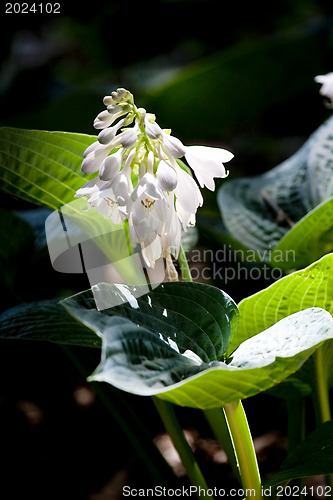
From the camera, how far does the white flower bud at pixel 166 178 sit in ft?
1.98

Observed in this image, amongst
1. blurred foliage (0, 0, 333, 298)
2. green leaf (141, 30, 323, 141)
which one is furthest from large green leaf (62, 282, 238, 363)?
green leaf (141, 30, 323, 141)

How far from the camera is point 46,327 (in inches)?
29.8

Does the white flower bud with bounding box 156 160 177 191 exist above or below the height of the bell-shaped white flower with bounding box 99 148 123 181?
below

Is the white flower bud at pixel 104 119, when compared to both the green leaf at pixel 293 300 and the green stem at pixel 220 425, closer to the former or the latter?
the green leaf at pixel 293 300

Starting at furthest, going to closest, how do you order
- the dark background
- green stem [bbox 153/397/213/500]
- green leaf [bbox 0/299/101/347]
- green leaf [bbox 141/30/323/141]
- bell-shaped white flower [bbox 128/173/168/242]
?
green leaf [bbox 141/30/323/141]
the dark background
green stem [bbox 153/397/213/500]
green leaf [bbox 0/299/101/347]
bell-shaped white flower [bbox 128/173/168/242]

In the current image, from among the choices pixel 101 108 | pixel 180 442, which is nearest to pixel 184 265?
pixel 180 442

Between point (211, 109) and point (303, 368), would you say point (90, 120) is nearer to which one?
point (211, 109)

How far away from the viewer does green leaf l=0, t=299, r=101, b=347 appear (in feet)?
2.37

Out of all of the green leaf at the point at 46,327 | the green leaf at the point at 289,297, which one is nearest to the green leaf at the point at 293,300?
the green leaf at the point at 289,297

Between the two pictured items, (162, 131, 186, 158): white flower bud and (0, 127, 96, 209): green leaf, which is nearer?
(162, 131, 186, 158): white flower bud

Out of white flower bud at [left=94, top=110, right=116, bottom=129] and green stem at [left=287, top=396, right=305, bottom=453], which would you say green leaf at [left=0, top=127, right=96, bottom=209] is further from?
green stem at [left=287, top=396, right=305, bottom=453]

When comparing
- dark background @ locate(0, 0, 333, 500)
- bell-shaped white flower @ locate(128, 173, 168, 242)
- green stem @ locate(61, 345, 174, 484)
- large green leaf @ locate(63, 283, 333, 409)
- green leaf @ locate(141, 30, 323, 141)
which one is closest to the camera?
large green leaf @ locate(63, 283, 333, 409)

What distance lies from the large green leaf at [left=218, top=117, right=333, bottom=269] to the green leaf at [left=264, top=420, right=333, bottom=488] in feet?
1.19

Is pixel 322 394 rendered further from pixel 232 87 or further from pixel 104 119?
pixel 232 87
